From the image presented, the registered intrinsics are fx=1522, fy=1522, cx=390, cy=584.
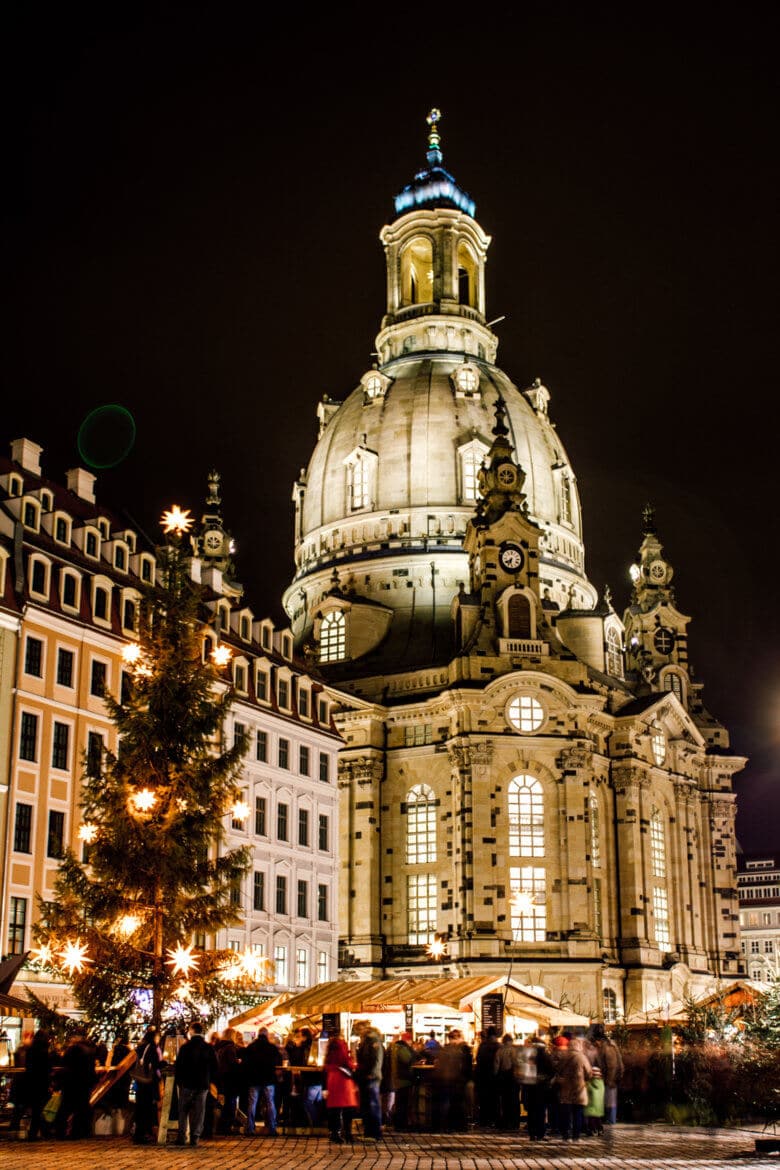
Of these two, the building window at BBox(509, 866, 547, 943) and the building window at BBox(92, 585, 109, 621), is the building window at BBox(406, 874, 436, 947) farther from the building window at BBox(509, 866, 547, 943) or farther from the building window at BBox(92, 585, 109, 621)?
the building window at BBox(92, 585, 109, 621)

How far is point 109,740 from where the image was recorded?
5400 cm

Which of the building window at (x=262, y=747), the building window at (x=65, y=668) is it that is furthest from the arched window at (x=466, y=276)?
the building window at (x=65, y=668)

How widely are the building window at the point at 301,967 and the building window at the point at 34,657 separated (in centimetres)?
2070

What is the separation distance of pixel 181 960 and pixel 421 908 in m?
57.0

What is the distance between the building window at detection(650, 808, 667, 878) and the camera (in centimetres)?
9656

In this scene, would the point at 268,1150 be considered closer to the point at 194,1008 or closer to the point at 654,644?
the point at 194,1008

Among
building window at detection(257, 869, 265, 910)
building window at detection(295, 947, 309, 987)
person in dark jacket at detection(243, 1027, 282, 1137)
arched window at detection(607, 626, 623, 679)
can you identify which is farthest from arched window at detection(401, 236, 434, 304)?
person in dark jacket at detection(243, 1027, 282, 1137)

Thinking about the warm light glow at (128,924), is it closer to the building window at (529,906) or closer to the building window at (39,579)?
the building window at (39,579)

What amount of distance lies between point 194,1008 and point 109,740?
22.4m

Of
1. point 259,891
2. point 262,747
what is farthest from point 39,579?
point 259,891

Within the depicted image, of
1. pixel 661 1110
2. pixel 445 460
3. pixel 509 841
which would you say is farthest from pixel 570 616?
pixel 661 1110

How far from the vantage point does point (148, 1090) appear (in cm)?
2842

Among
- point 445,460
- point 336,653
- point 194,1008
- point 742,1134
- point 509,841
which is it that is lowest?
point 742,1134

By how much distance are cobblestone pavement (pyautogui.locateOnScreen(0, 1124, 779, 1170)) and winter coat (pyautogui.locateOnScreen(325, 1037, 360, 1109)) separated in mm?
798
